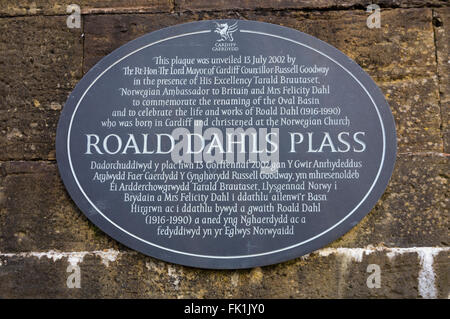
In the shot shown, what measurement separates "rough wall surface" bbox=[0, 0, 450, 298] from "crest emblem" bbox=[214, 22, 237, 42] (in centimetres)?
12

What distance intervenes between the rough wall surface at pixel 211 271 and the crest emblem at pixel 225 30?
4.7 inches

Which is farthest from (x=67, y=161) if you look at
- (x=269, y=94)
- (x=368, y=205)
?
(x=368, y=205)

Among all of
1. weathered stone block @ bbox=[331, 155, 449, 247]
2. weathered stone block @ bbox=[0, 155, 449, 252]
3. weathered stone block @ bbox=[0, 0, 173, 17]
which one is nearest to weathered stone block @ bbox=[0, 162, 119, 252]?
weathered stone block @ bbox=[0, 155, 449, 252]

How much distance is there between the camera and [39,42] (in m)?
3.13

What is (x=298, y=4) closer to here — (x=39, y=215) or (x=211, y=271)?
(x=211, y=271)

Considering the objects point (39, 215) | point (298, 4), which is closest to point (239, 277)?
point (39, 215)

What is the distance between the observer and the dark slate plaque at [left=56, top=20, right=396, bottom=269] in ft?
9.09

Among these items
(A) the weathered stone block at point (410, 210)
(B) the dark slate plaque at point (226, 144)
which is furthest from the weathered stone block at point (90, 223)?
(B) the dark slate plaque at point (226, 144)

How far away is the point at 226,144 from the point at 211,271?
0.75 meters

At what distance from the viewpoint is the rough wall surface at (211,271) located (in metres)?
2.78

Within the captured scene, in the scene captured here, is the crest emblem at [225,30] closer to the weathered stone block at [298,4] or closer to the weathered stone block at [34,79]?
the weathered stone block at [298,4]

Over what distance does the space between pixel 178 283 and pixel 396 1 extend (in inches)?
88.4

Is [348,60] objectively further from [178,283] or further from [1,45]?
[1,45]

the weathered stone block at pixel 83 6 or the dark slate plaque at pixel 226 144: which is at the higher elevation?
the weathered stone block at pixel 83 6
